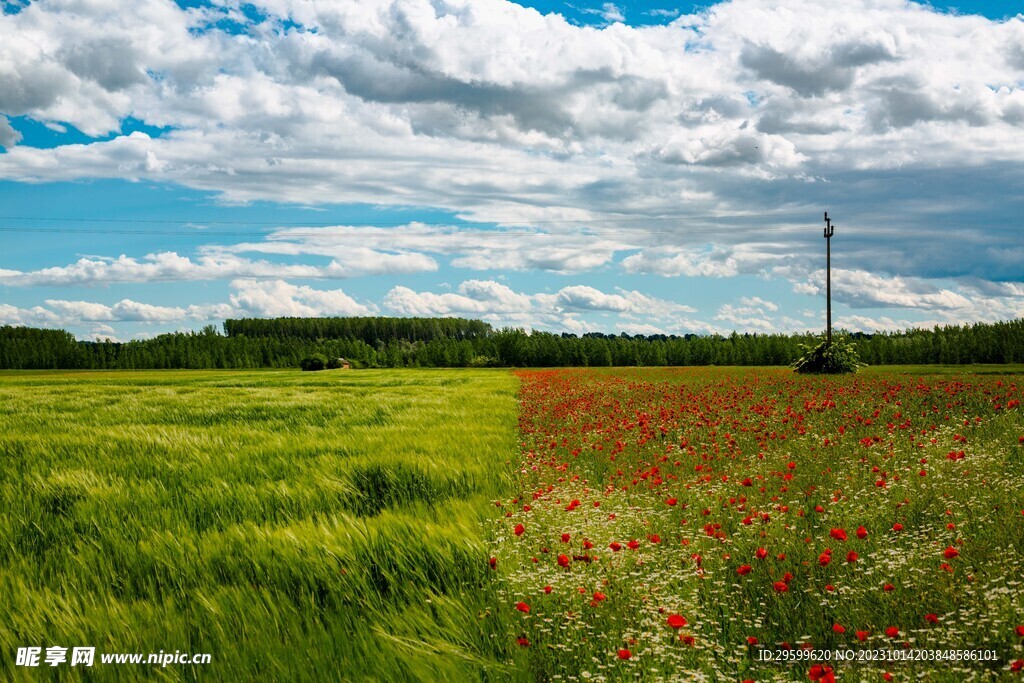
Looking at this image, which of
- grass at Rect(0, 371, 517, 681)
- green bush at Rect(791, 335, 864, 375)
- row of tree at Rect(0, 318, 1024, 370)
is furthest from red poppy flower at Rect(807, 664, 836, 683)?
row of tree at Rect(0, 318, 1024, 370)

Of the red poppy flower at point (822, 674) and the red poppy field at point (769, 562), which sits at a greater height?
the red poppy flower at point (822, 674)

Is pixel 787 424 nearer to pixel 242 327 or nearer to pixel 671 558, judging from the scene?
pixel 671 558

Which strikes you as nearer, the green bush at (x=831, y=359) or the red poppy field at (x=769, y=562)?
the red poppy field at (x=769, y=562)

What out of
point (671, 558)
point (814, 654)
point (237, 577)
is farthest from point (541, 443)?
point (814, 654)

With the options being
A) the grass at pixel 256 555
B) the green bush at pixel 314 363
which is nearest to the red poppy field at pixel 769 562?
the grass at pixel 256 555

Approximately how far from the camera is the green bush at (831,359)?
42219 mm

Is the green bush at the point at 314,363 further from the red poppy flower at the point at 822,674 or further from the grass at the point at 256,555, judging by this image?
the red poppy flower at the point at 822,674

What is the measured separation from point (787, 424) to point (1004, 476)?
5.00m

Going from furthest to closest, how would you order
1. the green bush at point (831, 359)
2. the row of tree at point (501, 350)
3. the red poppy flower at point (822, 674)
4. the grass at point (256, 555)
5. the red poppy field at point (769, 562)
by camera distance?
1. the row of tree at point (501, 350)
2. the green bush at point (831, 359)
3. the grass at point (256, 555)
4. the red poppy field at point (769, 562)
5. the red poppy flower at point (822, 674)

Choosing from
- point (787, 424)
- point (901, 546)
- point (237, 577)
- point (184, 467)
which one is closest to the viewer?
point (237, 577)

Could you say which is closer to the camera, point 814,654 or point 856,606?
point 814,654

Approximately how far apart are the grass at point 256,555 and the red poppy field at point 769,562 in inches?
21.1

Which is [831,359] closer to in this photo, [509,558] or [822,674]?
[509,558]

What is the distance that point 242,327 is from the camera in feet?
574
